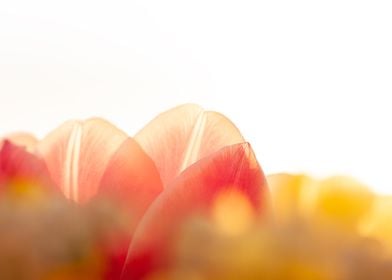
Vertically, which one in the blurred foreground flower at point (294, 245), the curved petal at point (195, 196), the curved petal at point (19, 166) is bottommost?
the blurred foreground flower at point (294, 245)

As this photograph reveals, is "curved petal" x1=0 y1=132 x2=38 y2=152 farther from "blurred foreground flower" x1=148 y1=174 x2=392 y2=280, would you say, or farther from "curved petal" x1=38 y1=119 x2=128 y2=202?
"blurred foreground flower" x1=148 y1=174 x2=392 y2=280

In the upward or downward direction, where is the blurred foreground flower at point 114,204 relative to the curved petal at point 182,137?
downward

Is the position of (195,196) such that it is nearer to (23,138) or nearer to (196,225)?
(196,225)

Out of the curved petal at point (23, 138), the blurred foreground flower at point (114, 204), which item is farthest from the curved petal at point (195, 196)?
the curved petal at point (23, 138)

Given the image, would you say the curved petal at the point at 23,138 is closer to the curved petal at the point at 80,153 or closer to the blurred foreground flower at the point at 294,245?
the curved petal at the point at 80,153
